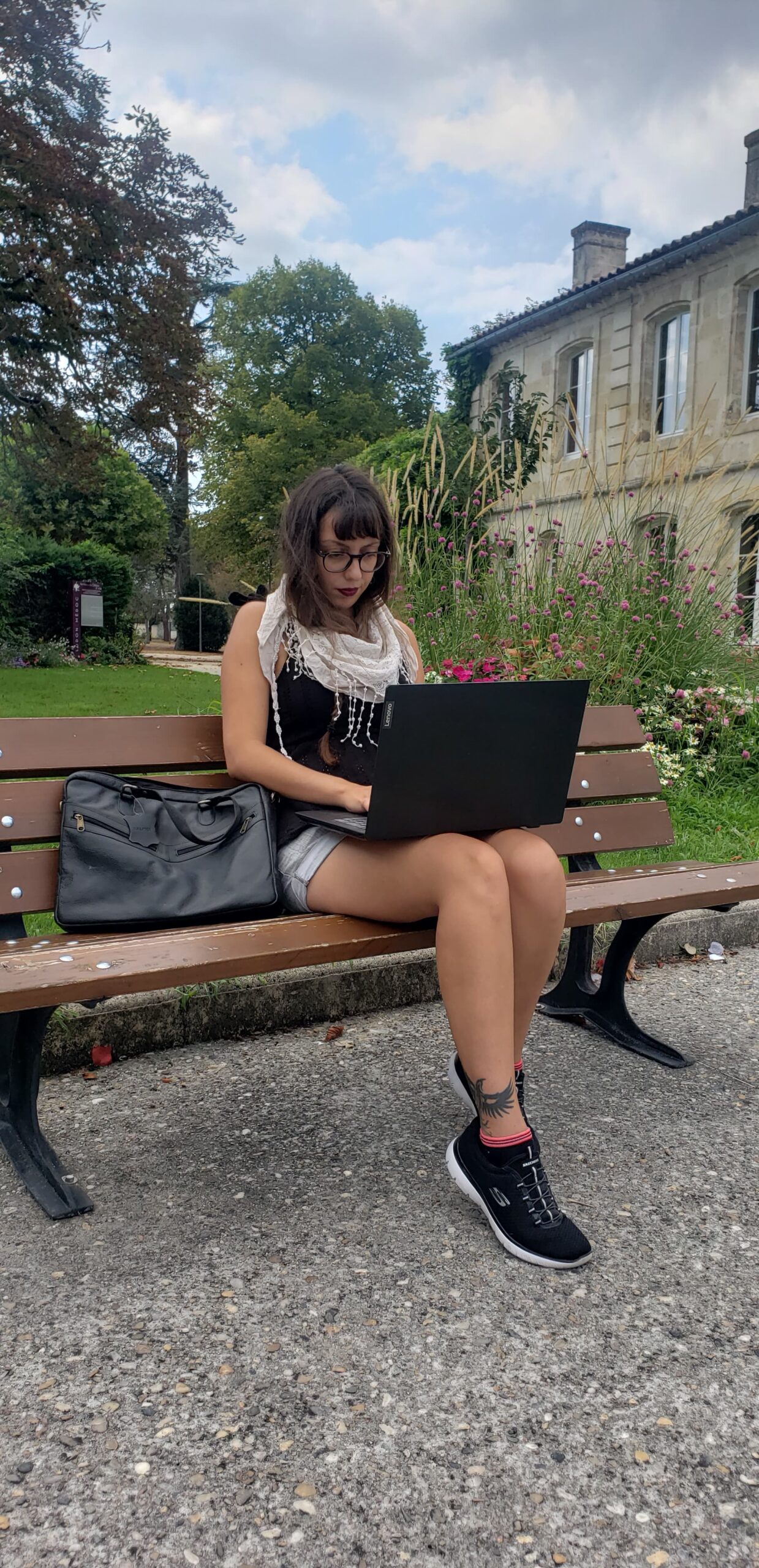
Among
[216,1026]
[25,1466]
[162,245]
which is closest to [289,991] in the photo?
[216,1026]

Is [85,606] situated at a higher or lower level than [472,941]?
higher

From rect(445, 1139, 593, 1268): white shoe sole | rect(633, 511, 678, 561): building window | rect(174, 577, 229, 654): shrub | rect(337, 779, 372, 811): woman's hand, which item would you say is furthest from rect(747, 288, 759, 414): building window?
rect(174, 577, 229, 654): shrub

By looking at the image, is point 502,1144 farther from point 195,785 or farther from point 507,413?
point 507,413

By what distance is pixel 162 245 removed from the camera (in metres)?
12.5

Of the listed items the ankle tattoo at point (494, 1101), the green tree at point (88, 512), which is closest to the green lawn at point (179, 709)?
the ankle tattoo at point (494, 1101)

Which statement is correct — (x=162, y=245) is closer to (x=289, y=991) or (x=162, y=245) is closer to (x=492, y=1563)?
(x=289, y=991)

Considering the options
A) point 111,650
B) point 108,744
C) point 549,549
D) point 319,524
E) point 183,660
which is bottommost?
point 183,660

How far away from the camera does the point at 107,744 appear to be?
266 centimetres

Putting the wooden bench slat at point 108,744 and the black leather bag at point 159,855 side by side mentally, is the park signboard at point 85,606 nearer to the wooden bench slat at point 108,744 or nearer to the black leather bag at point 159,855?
the wooden bench slat at point 108,744

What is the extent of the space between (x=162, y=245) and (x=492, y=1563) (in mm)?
13169

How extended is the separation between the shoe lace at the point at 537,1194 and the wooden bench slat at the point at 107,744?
1.23 m

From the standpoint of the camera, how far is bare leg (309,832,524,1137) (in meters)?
2.10

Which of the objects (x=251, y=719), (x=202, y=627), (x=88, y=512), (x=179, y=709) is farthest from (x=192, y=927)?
(x=202, y=627)

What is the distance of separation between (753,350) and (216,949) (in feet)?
54.6
